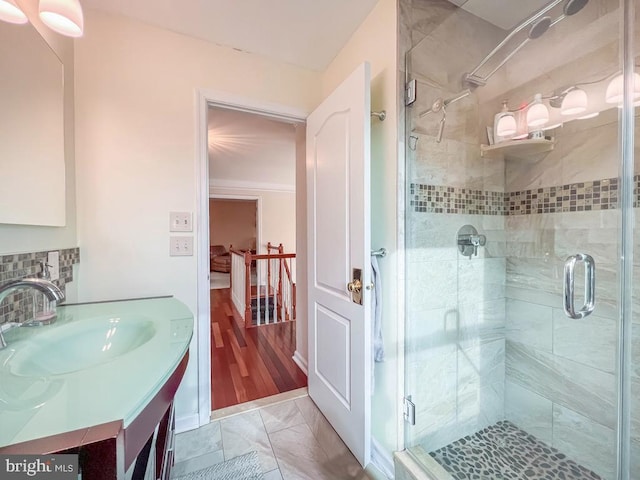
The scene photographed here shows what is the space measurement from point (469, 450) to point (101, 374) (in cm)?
180

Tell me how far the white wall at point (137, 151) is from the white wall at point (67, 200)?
0.13 feet

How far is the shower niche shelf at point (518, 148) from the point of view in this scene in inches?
57.1

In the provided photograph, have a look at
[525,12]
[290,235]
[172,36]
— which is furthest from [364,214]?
[290,235]

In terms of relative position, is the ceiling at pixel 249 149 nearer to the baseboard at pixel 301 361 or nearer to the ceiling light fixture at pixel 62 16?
the ceiling light fixture at pixel 62 16

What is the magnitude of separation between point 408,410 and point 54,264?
180cm

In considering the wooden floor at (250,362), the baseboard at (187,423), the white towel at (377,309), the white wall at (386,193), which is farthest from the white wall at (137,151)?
the white towel at (377,309)

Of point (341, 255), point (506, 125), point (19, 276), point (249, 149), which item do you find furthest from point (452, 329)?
point (249, 149)

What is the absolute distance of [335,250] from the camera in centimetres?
152

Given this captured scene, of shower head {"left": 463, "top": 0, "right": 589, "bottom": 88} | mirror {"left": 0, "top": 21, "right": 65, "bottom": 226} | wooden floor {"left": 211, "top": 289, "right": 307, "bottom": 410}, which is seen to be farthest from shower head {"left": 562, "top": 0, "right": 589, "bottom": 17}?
wooden floor {"left": 211, "top": 289, "right": 307, "bottom": 410}

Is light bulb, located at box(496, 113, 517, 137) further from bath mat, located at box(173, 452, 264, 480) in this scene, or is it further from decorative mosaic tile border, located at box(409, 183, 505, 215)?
bath mat, located at box(173, 452, 264, 480)

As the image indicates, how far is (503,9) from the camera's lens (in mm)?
1402

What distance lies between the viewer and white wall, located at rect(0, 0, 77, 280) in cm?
98

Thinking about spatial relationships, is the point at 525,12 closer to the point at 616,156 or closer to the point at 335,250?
the point at 616,156

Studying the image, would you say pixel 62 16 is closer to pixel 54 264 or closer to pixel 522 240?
pixel 54 264
